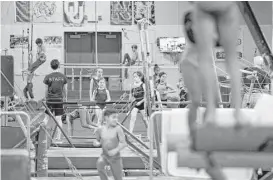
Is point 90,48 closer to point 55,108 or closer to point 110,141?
point 55,108

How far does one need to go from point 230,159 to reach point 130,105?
553cm

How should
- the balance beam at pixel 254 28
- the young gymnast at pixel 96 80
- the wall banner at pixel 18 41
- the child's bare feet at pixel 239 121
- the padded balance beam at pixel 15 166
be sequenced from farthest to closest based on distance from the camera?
the wall banner at pixel 18 41 < the young gymnast at pixel 96 80 < the balance beam at pixel 254 28 < the padded balance beam at pixel 15 166 < the child's bare feet at pixel 239 121

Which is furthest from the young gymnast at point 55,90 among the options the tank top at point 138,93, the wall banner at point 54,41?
the wall banner at point 54,41

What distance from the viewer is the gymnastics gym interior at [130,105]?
3094 mm

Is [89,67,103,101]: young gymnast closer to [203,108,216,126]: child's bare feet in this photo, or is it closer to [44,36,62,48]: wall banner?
[203,108,216,126]: child's bare feet

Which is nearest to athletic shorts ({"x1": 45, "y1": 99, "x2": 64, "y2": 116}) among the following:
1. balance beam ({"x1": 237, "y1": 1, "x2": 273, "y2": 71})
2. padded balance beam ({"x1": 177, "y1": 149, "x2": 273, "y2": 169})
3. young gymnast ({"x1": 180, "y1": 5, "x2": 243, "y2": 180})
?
balance beam ({"x1": 237, "y1": 1, "x2": 273, "y2": 71})

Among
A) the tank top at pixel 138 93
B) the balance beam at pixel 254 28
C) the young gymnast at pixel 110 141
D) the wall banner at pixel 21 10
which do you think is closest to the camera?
the young gymnast at pixel 110 141

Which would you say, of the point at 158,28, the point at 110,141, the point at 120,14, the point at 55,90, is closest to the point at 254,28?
the point at 110,141

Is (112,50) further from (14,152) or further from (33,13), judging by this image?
(14,152)

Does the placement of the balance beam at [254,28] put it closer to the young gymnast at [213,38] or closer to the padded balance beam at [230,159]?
the padded balance beam at [230,159]

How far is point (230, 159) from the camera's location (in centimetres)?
300

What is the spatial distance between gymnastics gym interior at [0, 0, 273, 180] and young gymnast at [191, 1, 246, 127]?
0.06 metres

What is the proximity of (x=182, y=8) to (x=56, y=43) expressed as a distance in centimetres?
366

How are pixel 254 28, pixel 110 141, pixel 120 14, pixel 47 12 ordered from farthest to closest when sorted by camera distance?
pixel 120 14 → pixel 47 12 → pixel 254 28 → pixel 110 141
